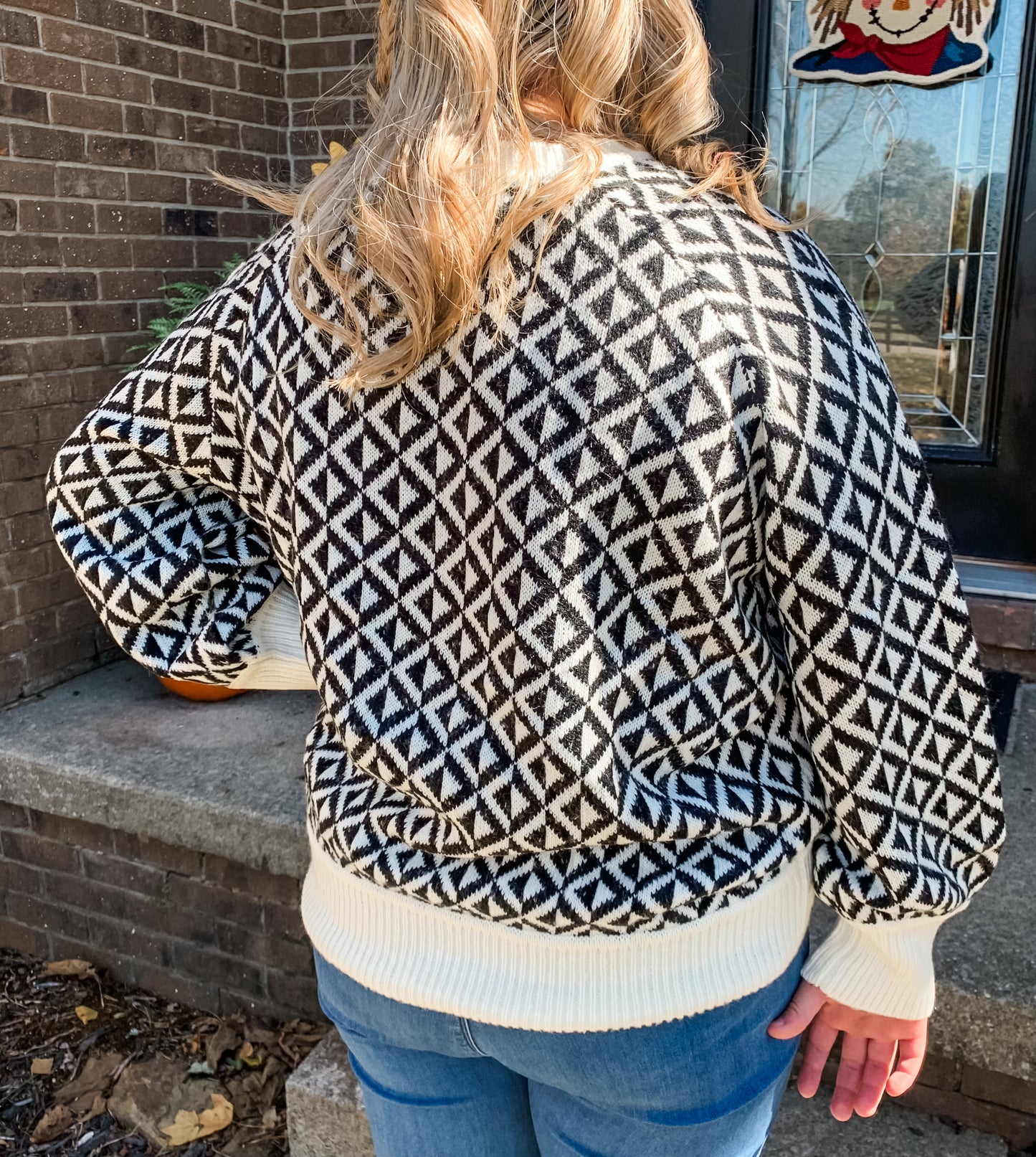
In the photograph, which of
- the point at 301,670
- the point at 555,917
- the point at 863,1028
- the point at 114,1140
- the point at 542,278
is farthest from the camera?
the point at 114,1140

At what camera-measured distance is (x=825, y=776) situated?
1.03m

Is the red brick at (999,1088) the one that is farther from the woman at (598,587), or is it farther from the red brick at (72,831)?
the red brick at (72,831)

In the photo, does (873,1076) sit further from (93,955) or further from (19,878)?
(19,878)

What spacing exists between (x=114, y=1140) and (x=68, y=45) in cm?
295

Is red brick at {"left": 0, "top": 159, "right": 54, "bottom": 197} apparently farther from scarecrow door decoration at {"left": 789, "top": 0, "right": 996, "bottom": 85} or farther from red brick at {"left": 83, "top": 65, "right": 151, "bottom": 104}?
scarecrow door decoration at {"left": 789, "top": 0, "right": 996, "bottom": 85}

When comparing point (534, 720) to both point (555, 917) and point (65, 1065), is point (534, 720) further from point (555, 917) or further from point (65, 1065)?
point (65, 1065)

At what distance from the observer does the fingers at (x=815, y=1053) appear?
1.20 metres

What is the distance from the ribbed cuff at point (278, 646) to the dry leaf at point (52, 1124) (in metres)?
1.90

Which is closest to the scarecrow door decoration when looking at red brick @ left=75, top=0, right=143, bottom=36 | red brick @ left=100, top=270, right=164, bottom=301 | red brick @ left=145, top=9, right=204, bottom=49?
red brick @ left=145, top=9, right=204, bottom=49

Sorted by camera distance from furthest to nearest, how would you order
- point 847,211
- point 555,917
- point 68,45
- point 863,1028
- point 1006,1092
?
1. point 847,211
2. point 68,45
3. point 1006,1092
4. point 863,1028
5. point 555,917

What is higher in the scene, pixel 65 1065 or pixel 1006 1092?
pixel 1006 1092

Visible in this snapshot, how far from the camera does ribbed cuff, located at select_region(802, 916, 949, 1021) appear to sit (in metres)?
1.11

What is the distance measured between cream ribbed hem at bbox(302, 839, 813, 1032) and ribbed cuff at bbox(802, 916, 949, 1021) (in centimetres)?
4

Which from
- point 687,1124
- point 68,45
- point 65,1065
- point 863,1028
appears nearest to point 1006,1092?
point 863,1028
